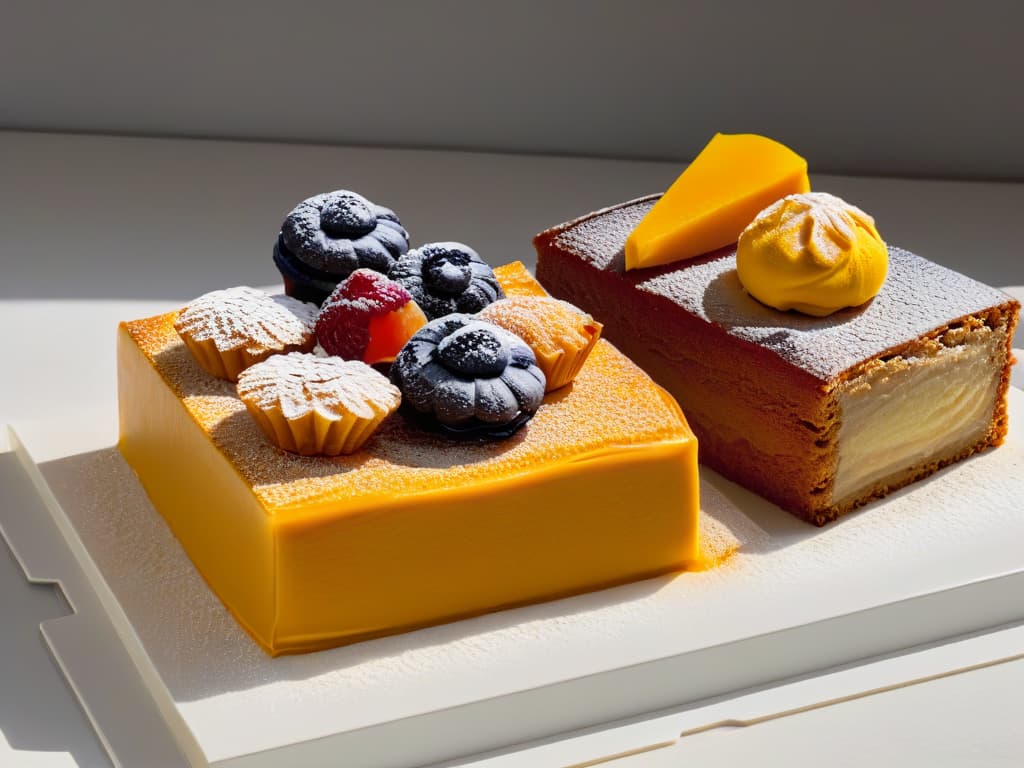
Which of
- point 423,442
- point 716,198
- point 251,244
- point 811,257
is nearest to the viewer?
point 423,442

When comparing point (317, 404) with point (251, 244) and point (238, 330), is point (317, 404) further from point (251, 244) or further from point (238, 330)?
point (251, 244)

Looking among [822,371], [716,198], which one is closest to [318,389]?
[822,371]

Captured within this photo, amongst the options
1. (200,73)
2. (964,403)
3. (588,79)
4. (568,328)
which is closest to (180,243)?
(200,73)

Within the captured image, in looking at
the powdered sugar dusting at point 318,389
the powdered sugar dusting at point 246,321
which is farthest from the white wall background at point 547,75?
the powdered sugar dusting at point 318,389

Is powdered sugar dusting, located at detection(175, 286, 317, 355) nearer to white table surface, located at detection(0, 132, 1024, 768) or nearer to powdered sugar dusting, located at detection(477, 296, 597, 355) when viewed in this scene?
powdered sugar dusting, located at detection(477, 296, 597, 355)

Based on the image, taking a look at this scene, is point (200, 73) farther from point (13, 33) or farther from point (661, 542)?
point (661, 542)

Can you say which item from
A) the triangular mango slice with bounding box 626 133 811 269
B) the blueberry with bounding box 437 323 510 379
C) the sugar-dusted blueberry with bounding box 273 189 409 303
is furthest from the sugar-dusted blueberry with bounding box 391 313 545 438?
the triangular mango slice with bounding box 626 133 811 269
